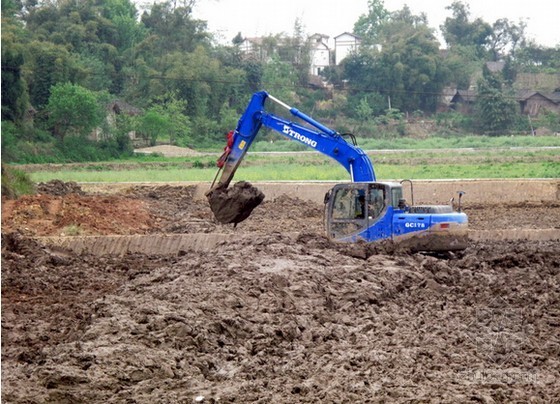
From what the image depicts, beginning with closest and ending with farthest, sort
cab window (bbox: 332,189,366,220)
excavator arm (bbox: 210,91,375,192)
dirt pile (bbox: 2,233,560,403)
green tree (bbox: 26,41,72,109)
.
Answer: dirt pile (bbox: 2,233,560,403) → cab window (bbox: 332,189,366,220) → excavator arm (bbox: 210,91,375,192) → green tree (bbox: 26,41,72,109)

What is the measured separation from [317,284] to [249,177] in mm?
23486

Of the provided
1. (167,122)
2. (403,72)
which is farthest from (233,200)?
(403,72)

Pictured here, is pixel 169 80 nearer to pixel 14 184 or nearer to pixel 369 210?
pixel 14 184

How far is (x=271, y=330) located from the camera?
11.1 meters

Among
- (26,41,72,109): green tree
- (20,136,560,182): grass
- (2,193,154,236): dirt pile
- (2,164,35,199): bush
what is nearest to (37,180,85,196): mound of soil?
(2,164,35,199): bush

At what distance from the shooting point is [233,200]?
17.7 metres

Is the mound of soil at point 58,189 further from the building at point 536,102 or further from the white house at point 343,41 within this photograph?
the white house at point 343,41

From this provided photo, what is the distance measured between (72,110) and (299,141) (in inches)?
1275

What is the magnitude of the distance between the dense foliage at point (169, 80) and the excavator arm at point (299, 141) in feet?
88.6

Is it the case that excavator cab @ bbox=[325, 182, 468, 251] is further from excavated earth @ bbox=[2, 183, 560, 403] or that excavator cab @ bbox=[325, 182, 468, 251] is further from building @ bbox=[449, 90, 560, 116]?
building @ bbox=[449, 90, 560, 116]

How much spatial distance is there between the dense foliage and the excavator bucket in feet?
88.8

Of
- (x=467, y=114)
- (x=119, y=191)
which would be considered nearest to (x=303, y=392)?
(x=119, y=191)

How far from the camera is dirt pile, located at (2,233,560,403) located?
895 cm

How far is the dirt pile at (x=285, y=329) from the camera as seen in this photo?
29.3ft
